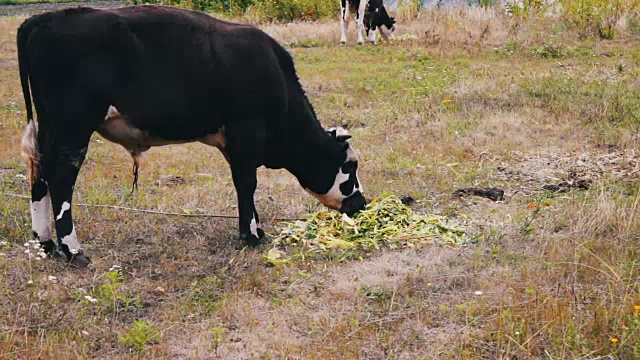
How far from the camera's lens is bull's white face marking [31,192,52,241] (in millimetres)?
6777

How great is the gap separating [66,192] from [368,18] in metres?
15.4

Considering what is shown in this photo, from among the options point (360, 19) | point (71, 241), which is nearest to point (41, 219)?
point (71, 241)

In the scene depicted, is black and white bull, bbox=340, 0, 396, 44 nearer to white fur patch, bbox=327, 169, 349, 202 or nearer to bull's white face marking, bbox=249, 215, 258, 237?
white fur patch, bbox=327, 169, 349, 202

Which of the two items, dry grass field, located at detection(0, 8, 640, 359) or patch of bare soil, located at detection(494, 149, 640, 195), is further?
patch of bare soil, located at detection(494, 149, 640, 195)

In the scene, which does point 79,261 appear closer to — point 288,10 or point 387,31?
point 387,31

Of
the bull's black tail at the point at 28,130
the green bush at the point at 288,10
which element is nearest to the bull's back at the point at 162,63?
the bull's black tail at the point at 28,130

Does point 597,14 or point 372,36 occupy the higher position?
point 597,14

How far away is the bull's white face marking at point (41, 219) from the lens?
678 cm

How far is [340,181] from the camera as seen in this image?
25.3 feet

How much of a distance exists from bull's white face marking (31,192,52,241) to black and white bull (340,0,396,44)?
1449 cm

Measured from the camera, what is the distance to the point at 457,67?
639 inches

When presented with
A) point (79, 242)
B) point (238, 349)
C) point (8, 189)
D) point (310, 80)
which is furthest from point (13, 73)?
point (238, 349)

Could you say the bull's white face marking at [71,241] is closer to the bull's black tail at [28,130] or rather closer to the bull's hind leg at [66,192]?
the bull's hind leg at [66,192]

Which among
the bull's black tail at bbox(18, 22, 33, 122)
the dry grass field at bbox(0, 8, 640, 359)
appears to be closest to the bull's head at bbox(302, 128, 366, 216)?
the dry grass field at bbox(0, 8, 640, 359)
